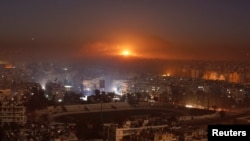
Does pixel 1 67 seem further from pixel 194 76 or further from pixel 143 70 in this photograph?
pixel 194 76

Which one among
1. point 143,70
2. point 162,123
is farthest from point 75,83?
point 162,123

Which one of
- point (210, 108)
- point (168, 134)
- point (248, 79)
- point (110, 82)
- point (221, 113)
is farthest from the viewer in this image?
point (110, 82)

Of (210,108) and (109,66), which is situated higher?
(109,66)

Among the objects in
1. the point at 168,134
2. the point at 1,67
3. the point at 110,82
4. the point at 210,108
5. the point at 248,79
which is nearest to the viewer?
the point at 168,134

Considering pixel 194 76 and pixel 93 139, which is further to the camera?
pixel 194 76

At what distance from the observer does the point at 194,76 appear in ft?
46.1

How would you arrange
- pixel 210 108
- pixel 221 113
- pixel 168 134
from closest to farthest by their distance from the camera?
pixel 168 134, pixel 221 113, pixel 210 108

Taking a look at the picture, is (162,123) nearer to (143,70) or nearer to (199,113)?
(199,113)

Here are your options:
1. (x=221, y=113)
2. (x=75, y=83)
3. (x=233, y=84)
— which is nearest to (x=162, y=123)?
(x=221, y=113)

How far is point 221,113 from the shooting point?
8320 millimetres

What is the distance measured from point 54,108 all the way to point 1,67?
328 cm

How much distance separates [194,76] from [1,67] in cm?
616

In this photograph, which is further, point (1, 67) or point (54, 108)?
point (1, 67)

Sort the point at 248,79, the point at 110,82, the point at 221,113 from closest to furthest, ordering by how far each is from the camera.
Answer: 1. the point at 221,113
2. the point at 248,79
3. the point at 110,82
